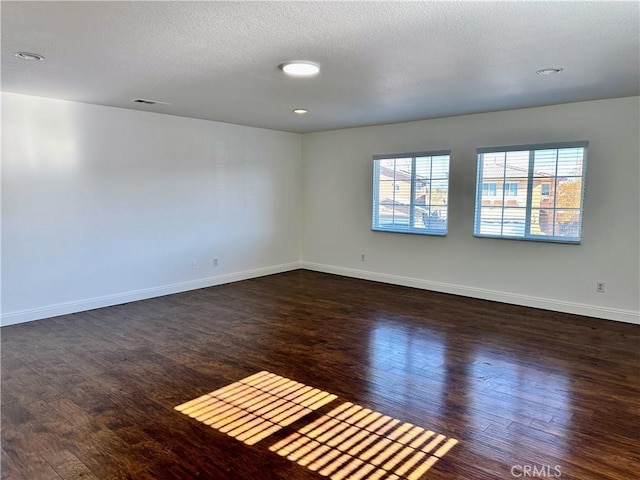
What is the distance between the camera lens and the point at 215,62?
3.09 metres

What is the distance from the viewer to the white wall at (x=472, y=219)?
4.42m

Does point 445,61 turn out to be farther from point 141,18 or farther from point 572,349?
point 572,349

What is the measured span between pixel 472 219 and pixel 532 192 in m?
0.78

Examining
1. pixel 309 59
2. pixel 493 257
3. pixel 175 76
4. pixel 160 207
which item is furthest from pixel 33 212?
pixel 493 257

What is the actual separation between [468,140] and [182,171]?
3764mm

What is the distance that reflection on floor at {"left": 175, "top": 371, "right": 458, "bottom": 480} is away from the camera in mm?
2139

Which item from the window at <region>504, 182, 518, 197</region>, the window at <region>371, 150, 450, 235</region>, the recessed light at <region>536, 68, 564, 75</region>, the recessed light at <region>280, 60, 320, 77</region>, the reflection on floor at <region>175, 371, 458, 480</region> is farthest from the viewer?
the window at <region>371, 150, 450, 235</region>

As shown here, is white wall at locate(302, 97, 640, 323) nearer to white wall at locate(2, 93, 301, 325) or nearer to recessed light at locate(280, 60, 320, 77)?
white wall at locate(2, 93, 301, 325)

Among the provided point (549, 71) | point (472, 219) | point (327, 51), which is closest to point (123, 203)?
point (327, 51)

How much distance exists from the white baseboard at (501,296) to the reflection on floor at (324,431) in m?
3.23

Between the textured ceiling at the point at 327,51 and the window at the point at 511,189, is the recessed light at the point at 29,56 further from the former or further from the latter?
the window at the point at 511,189

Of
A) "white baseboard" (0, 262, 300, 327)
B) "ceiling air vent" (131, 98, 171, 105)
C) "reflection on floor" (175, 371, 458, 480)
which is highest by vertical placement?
"ceiling air vent" (131, 98, 171, 105)

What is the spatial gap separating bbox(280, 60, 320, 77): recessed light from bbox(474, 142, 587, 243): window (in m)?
2.89

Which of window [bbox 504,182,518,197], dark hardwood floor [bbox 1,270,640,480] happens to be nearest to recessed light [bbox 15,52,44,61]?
dark hardwood floor [bbox 1,270,640,480]
